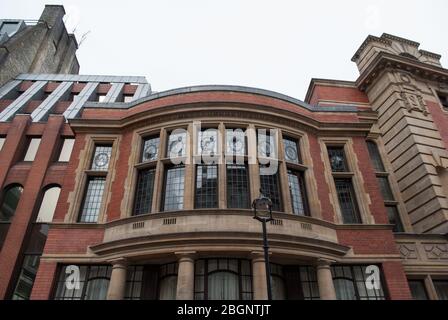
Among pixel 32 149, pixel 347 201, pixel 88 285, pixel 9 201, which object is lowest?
pixel 88 285

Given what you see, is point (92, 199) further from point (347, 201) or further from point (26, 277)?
point (347, 201)

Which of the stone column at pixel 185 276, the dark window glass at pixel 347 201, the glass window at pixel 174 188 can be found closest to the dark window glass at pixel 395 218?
the dark window glass at pixel 347 201

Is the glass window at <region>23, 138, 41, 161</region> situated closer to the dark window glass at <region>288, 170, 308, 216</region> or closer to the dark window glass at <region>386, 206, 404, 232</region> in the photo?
the dark window glass at <region>288, 170, 308, 216</region>

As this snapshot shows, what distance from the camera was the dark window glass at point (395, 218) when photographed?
16812 millimetres

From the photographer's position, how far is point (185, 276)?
10.6 meters

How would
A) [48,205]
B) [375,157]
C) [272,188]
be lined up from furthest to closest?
[375,157]
[48,205]
[272,188]

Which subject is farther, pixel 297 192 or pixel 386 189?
pixel 386 189

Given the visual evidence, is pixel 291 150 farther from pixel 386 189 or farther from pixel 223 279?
pixel 386 189

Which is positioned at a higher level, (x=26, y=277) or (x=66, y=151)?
(x=66, y=151)

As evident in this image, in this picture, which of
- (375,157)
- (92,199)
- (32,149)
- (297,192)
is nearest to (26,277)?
(92,199)

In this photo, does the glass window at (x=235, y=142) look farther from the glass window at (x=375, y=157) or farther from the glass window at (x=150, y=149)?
the glass window at (x=375, y=157)

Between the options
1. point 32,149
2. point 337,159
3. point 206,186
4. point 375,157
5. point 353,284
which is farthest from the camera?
point 375,157

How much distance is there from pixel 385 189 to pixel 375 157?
7.05 ft
